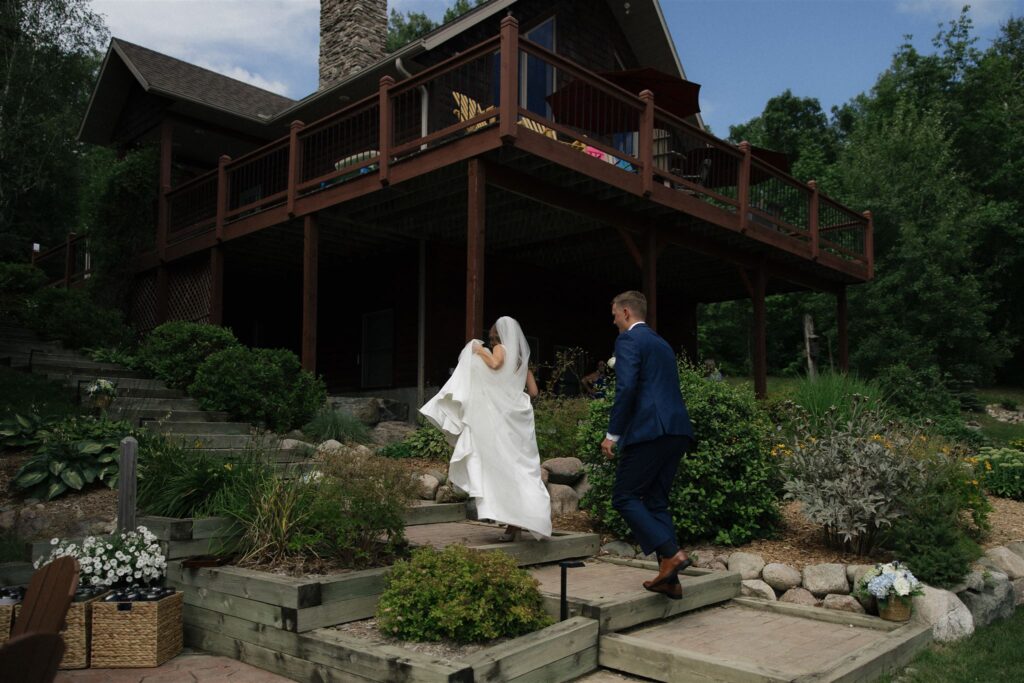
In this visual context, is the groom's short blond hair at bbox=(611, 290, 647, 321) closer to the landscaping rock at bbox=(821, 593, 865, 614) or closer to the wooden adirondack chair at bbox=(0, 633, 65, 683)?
the landscaping rock at bbox=(821, 593, 865, 614)

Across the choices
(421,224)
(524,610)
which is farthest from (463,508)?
(421,224)

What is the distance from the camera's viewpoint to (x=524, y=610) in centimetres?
432

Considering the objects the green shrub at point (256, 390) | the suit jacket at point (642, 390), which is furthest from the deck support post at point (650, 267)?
the suit jacket at point (642, 390)

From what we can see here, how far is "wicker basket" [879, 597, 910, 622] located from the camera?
5.36 meters

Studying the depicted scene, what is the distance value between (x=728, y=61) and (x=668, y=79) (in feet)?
60.4

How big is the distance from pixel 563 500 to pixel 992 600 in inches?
135

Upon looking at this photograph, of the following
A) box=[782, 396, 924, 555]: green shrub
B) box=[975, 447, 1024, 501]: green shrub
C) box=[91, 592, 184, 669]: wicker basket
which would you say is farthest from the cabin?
box=[91, 592, 184, 669]: wicker basket

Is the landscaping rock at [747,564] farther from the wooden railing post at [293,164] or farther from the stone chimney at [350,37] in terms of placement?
the stone chimney at [350,37]

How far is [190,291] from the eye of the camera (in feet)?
50.8

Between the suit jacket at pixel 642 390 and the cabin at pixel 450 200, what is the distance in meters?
A: 4.22

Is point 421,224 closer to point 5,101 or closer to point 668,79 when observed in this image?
→ point 668,79

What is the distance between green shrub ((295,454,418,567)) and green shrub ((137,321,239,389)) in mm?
6289

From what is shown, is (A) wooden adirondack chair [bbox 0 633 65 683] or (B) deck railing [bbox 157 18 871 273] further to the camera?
(B) deck railing [bbox 157 18 871 273]

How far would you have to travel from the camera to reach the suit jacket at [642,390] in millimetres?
5020
